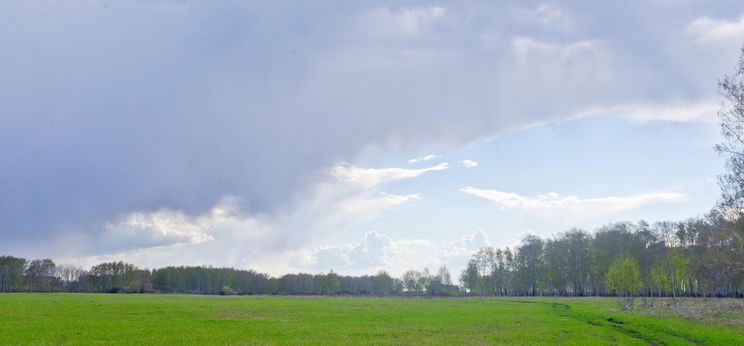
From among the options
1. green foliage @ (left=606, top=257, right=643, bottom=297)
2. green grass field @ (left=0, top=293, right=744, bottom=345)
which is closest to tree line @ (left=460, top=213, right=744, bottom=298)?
green foliage @ (left=606, top=257, right=643, bottom=297)

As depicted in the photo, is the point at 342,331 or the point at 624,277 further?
the point at 624,277

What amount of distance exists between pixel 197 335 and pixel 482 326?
97.0 ft

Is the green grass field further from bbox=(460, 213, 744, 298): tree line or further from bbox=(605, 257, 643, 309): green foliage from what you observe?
bbox=(460, 213, 744, 298): tree line

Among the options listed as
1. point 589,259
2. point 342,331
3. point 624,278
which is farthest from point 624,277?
point 589,259

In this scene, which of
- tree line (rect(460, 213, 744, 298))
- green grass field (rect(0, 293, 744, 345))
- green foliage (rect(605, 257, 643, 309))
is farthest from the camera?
tree line (rect(460, 213, 744, 298))

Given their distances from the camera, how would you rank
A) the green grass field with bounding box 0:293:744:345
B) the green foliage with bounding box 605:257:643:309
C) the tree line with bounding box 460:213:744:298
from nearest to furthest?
the green grass field with bounding box 0:293:744:345 → the green foliage with bounding box 605:257:643:309 → the tree line with bounding box 460:213:744:298

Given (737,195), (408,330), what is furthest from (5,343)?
(737,195)

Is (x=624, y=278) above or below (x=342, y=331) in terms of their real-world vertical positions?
above

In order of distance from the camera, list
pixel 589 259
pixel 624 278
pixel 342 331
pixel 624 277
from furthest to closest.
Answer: pixel 589 259 → pixel 624 277 → pixel 624 278 → pixel 342 331

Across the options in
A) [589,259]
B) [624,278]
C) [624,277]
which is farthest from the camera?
[589,259]

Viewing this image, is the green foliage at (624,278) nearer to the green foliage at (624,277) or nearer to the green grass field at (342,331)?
the green foliage at (624,277)

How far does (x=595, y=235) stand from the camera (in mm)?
161375

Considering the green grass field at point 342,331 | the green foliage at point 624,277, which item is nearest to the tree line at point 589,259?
the green foliage at point 624,277

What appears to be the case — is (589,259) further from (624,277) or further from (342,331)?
(342,331)
